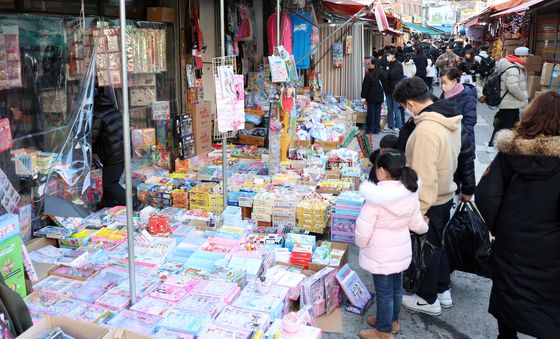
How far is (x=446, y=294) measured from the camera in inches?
164

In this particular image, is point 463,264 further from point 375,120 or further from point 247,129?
point 375,120

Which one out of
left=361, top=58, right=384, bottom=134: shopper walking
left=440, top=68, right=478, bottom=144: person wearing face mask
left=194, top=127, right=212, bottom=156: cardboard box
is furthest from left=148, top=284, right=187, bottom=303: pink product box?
left=361, top=58, right=384, bottom=134: shopper walking

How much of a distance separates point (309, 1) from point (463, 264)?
6.06 metres

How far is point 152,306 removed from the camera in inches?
127

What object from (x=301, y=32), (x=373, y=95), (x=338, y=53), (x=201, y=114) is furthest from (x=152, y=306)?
(x=338, y=53)

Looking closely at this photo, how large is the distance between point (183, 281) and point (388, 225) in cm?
147

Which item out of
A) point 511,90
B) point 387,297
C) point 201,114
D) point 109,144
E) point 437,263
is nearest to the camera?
point 387,297

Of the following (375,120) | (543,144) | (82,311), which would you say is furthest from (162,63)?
(375,120)

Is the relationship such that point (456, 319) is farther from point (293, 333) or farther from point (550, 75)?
point (550, 75)

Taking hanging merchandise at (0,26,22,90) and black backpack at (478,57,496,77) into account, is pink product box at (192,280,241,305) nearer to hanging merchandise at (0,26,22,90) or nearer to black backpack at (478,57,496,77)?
hanging merchandise at (0,26,22,90)

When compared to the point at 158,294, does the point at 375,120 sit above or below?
above

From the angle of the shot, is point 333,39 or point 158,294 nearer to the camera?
point 158,294

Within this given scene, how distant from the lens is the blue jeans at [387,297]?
3.41 meters

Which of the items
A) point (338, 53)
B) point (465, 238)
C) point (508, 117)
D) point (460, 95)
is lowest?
point (465, 238)
